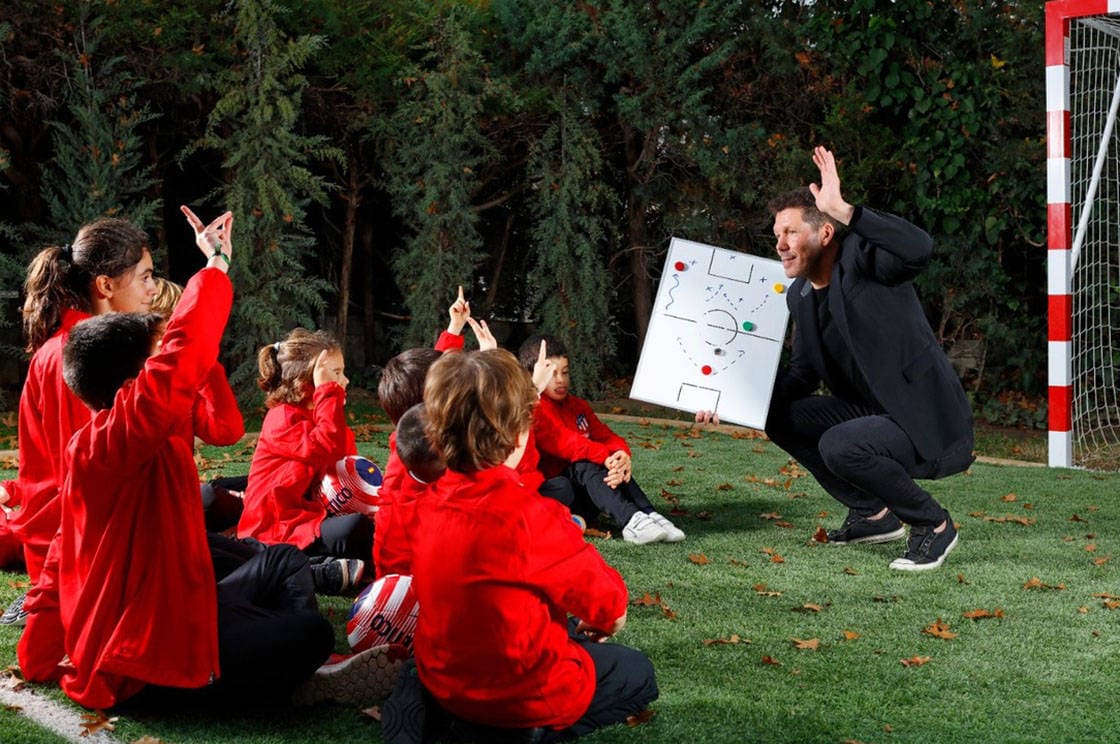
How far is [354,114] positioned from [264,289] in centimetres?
205

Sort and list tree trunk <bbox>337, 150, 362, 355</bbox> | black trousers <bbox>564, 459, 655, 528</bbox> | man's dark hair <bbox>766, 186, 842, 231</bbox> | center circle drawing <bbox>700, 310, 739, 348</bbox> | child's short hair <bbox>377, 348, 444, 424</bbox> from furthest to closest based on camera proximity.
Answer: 1. tree trunk <bbox>337, 150, 362, 355</bbox>
2. center circle drawing <bbox>700, 310, 739, 348</bbox>
3. black trousers <bbox>564, 459, 655, 528</bbox>
4. man's dark hair <bbox>766, 186, 842, 231</bbox>
5. child's short hair <bbox>377, 348, 444, 424</bbox>

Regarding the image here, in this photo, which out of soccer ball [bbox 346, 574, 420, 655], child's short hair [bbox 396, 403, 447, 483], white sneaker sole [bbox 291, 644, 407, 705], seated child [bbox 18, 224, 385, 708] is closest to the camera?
seated child [bbox 18, 224, 385, 708]

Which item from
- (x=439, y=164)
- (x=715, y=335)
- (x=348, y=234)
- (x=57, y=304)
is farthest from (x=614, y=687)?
(x=348, y=234)

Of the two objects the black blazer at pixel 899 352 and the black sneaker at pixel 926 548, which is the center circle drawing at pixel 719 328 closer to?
the black blazer at pixel 899 352

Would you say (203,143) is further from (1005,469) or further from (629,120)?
(1005,469)

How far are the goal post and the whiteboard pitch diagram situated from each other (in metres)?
3.08

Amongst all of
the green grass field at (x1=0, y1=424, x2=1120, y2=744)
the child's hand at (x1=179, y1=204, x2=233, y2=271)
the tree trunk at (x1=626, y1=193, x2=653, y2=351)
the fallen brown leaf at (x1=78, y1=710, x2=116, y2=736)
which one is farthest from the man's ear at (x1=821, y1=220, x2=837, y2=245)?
the tree trunk at (x1=626, y1=193, x2=653, y2=351)

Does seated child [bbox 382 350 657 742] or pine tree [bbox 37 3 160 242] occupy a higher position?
pine tree [bbox 37 3 160 242]

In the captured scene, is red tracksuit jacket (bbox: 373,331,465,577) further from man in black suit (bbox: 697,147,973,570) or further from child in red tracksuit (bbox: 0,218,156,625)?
man in black suit (bbox: 697,147,973,570)

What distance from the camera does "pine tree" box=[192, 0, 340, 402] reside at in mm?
9484

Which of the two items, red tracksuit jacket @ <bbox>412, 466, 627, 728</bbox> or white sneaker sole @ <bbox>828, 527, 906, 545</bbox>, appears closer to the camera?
red tracksuit jacket @ <bbox>412, 466, 627, 728</bbox>

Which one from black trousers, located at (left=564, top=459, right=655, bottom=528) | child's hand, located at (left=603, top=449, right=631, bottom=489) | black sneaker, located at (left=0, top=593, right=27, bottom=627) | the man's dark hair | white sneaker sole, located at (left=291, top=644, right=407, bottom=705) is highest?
the man's dark hair

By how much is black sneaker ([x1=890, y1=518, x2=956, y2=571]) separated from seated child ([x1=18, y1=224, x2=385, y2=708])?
2.60 meters

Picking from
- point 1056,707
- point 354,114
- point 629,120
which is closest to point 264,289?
point 354,114
